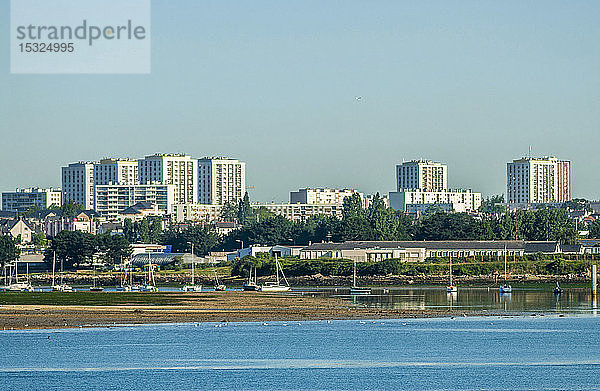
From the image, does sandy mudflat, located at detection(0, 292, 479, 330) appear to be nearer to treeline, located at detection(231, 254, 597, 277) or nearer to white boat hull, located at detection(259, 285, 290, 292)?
white boat hull, located at detection(259, 285, 290, 292)

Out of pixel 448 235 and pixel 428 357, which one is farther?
pixel 448 235

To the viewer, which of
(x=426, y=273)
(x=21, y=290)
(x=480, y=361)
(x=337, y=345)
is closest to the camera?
(x=480, y=361)

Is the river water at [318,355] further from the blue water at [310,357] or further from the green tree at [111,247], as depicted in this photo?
the green tree at [111,247]

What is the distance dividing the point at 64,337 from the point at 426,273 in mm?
79503

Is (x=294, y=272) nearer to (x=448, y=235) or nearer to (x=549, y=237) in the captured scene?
(x=448, y=235)

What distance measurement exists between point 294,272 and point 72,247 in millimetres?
36590

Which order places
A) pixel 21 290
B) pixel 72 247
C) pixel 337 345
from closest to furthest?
pixel 337 345
pixel 21 290
pixel 72 247

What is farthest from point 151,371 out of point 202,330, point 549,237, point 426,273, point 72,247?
point 549,237

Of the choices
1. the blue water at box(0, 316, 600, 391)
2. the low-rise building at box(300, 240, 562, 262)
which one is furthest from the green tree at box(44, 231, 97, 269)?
the blue water at box(0, 316, 600, 391)

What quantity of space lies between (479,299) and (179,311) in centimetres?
2999

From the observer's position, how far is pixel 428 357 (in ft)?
185

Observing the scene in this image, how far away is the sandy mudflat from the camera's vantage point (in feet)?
242

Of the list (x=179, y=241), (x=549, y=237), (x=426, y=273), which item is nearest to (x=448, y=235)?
(x=549, y=237)

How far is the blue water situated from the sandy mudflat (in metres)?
4.42
